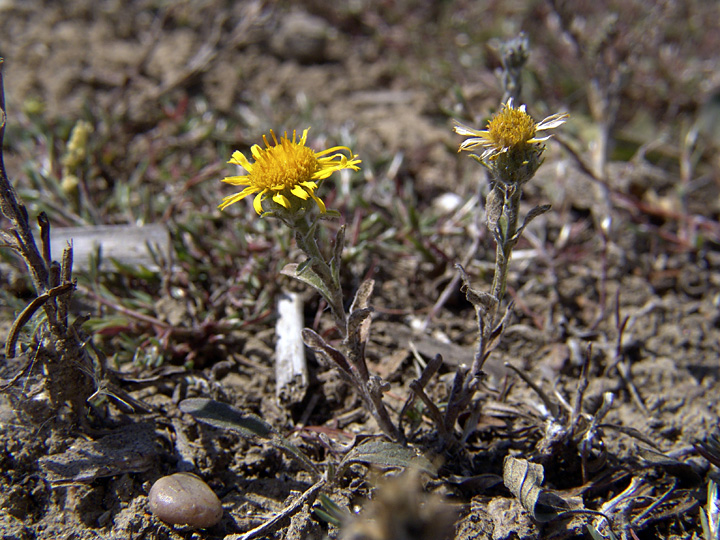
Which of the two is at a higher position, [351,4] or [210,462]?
[351,4]

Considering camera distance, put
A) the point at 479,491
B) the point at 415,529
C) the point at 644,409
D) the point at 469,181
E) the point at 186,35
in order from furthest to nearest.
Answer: the point at 186,35 → the point at 469,181 → the point at 644,409 → the point at 479,491 → the point at 415,529

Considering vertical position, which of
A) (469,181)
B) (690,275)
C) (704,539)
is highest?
(469,181)

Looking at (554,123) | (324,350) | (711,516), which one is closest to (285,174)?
(324,350)

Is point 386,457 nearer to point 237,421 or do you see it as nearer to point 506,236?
point 237,421

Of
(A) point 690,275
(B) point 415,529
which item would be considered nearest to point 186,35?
(A) point 690,275

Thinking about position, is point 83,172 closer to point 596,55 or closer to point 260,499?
point 260,499

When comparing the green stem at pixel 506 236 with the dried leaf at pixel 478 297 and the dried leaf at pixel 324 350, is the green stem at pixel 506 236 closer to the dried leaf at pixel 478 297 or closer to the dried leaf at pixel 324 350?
the dried leaf at pixel 478 297

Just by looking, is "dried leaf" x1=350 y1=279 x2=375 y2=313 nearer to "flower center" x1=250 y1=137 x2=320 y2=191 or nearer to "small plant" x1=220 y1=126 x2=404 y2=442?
"small plant" x1=220 y1=126 x2=404 y2=442

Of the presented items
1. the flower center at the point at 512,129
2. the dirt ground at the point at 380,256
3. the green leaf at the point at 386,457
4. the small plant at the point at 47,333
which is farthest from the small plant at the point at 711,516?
the small plant at the point at 47,333
